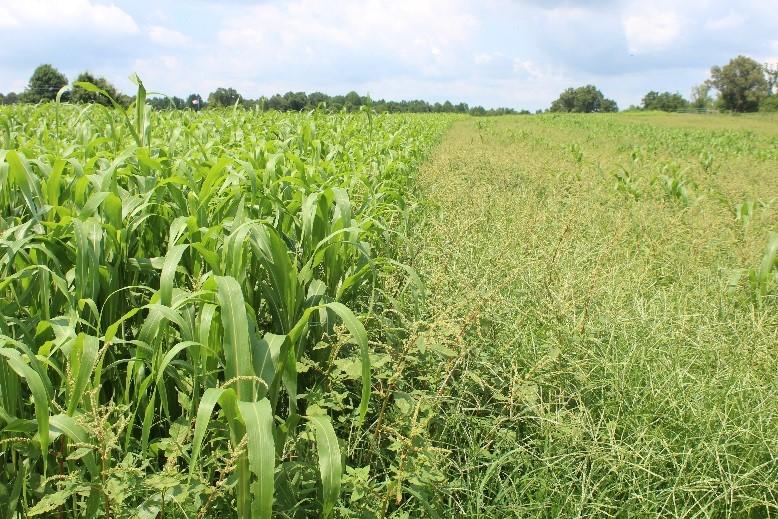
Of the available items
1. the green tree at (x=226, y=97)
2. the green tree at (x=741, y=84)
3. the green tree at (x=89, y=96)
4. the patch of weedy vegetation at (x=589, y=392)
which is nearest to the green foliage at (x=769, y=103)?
the green tree at (x=741, y=84)

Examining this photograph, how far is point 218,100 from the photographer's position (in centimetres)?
782

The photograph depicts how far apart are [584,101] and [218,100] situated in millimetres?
87419

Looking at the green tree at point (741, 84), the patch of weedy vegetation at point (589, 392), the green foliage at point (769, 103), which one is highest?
the green tree at point (741, 84)

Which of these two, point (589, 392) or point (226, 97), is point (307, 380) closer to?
point (589, 392)

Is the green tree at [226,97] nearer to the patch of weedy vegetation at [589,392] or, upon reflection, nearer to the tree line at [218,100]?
the tree line at [218,100]

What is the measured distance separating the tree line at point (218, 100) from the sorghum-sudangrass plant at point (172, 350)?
0.64 m

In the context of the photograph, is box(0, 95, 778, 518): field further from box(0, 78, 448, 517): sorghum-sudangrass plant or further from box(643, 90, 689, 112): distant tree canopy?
box(643, 90, 689, 112): distant tree canopy

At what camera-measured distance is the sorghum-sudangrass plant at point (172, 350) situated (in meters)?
1.23

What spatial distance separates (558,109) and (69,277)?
93.0m

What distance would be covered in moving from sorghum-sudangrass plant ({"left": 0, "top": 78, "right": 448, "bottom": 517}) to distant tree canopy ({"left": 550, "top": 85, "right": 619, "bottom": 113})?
295 ft

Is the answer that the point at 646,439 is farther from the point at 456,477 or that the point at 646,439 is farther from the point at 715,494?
the point at 456,477

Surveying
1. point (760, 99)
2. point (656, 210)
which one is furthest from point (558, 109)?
point (656, 210)

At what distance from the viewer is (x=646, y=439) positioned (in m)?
1.73

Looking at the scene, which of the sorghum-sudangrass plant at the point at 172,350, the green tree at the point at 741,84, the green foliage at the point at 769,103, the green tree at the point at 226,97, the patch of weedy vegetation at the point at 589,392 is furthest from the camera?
the green tree at the point at 741,84
